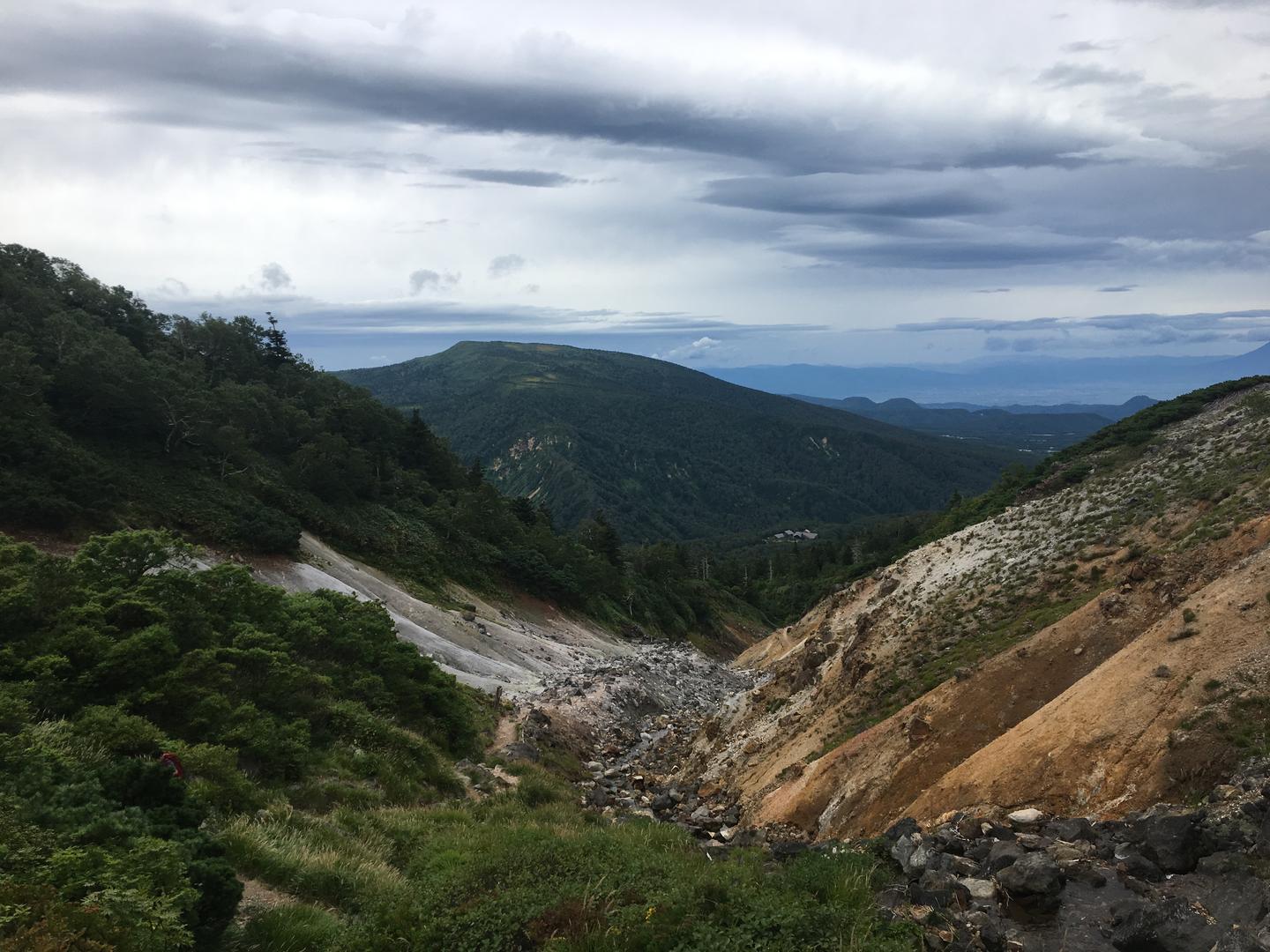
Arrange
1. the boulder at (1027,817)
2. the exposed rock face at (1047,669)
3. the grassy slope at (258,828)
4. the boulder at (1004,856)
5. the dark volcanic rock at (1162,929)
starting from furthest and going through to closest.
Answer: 1. the exposed rock face at (1047,669)
2. the boulder at (1027,817)
3. the boulder at (1004,856)
4. the dark volcanic rock at (1162,929)
5. the grassy slope at (258,828)

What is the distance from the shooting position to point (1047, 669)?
16391 mm

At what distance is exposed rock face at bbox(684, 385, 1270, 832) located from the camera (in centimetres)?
1210

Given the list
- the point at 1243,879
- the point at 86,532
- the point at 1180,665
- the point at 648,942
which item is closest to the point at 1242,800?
the point at 1243,879

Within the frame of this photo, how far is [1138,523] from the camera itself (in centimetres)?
2178

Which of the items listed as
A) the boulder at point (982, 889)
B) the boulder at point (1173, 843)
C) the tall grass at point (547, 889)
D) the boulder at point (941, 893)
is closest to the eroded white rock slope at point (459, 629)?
the tall grass at point (547, 889)

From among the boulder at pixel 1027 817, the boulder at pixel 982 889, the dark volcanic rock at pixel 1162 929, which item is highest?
the dark volcanic rock at pixel 1162 929

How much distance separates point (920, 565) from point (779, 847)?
2056 centimetres

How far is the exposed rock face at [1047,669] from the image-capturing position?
39.7ft

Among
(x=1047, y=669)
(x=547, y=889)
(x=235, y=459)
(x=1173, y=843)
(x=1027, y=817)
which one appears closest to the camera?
(x=547, y=889)

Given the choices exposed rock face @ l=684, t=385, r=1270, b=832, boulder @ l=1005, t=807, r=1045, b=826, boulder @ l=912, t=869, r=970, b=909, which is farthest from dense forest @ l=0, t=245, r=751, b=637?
boulder @ l=1005, t=807, r=1045, b=826

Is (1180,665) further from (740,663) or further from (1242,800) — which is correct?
(740,663)

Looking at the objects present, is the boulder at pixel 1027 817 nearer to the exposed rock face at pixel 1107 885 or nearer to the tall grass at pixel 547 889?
the exposed rock face at pixel 1107 885

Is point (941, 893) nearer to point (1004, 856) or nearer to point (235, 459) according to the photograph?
point (1004, 856)

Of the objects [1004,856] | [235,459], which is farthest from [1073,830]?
[235,459]
